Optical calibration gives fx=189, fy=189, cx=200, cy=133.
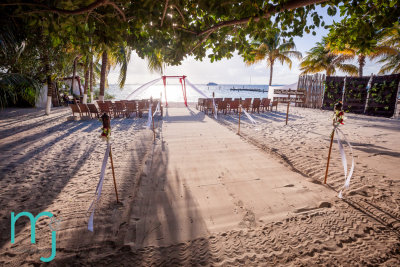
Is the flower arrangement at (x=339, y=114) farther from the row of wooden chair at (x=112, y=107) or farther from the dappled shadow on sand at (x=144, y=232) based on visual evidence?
the row of wooden chair at (x=112, y=107)

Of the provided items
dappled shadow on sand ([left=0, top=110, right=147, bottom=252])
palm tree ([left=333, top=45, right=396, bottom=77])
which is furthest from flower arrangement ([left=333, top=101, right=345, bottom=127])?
palm tree ([left=333, top=45, right=396, bottom=77])

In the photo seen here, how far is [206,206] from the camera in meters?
3.13

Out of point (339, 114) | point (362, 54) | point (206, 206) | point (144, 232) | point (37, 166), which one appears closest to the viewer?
point (144, 232)

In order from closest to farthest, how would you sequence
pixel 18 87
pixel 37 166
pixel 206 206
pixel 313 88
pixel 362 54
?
Answer: pixel 206 206
pixel 37 166
pixel 18 87
pixel 362 54
pixel 313 88

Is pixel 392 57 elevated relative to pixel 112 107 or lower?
elevated

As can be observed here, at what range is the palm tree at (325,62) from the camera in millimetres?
17444

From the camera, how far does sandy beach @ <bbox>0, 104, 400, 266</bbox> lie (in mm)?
2236

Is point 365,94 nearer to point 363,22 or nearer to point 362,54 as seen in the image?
point 362,54

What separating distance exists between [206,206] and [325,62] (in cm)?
2118

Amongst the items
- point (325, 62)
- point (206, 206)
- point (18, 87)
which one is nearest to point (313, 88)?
point (325, 62)

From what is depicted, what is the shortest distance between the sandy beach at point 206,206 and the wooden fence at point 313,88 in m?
12.4

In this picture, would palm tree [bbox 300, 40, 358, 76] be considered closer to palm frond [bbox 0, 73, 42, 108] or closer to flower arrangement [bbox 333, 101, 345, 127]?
flower arrangement [bbox 333, 101, 345, 127]

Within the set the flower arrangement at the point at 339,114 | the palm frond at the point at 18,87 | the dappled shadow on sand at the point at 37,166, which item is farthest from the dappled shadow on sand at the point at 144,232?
the palm frond at the point at 18,87

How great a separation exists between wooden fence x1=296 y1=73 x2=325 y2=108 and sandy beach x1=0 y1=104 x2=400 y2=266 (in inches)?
487
